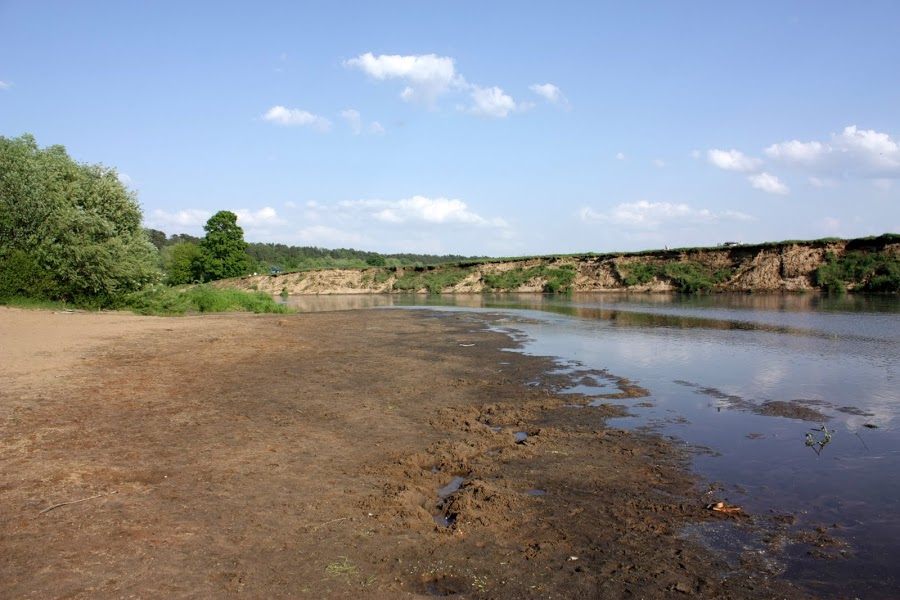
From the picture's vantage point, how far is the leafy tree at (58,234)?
25.8 meters

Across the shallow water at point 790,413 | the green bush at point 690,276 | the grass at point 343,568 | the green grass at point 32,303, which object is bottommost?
the shallow water at point 790,413

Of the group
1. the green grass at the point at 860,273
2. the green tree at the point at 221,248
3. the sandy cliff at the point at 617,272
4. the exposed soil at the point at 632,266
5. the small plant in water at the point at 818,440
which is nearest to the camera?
the small plant in water at the point at 818,440

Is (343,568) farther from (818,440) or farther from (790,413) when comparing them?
(790,413)

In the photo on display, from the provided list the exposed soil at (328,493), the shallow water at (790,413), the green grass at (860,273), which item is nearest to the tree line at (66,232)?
the exposed soil at (328,493)

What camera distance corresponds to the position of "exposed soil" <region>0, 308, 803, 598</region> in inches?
182

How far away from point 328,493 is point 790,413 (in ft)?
28.3

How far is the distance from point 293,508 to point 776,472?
600cm

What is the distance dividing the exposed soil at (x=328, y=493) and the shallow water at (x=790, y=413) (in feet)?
2.36

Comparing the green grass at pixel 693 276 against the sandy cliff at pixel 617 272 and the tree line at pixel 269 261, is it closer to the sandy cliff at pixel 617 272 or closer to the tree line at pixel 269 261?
the sandy cliff at pixel 617 272

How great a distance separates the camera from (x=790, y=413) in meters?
10.7

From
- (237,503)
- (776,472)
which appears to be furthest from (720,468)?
(237,503)

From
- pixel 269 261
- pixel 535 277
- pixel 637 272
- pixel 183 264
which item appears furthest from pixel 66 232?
pixel 269 261

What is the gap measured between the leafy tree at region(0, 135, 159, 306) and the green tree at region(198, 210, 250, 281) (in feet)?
162

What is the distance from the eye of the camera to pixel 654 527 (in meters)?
5.80
